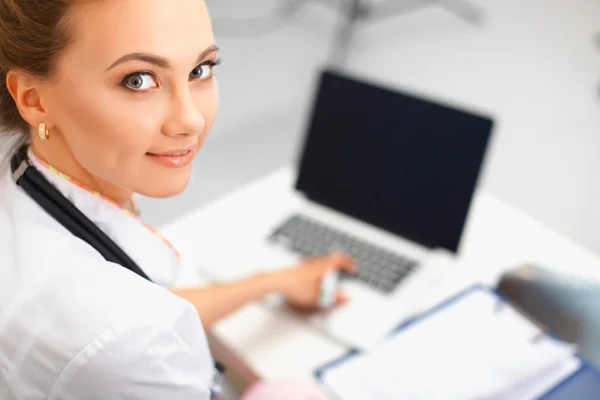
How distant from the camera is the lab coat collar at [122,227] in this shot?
80 centimetres

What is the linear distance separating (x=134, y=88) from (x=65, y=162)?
0.59ft

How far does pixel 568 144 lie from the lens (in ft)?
9.00

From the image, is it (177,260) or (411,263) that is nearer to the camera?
(177,260)

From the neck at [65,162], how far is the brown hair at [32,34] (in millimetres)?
104

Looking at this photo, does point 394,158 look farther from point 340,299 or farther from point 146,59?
point 146,59

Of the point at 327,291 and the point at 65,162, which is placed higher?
the point at 65,162

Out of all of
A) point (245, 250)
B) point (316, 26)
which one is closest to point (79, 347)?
point (245, 250)

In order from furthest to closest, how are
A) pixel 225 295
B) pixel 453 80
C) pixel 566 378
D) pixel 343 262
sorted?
pixel 453 80
pixel 343 262
pixel 225 295
pixel 566 378

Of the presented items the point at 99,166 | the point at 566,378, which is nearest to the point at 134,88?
the point at 99,166

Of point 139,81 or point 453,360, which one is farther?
point 453,360

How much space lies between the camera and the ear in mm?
713

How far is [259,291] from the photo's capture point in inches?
42.9

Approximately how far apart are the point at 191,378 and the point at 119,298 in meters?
0.15

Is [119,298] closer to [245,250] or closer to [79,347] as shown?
[79,347]
